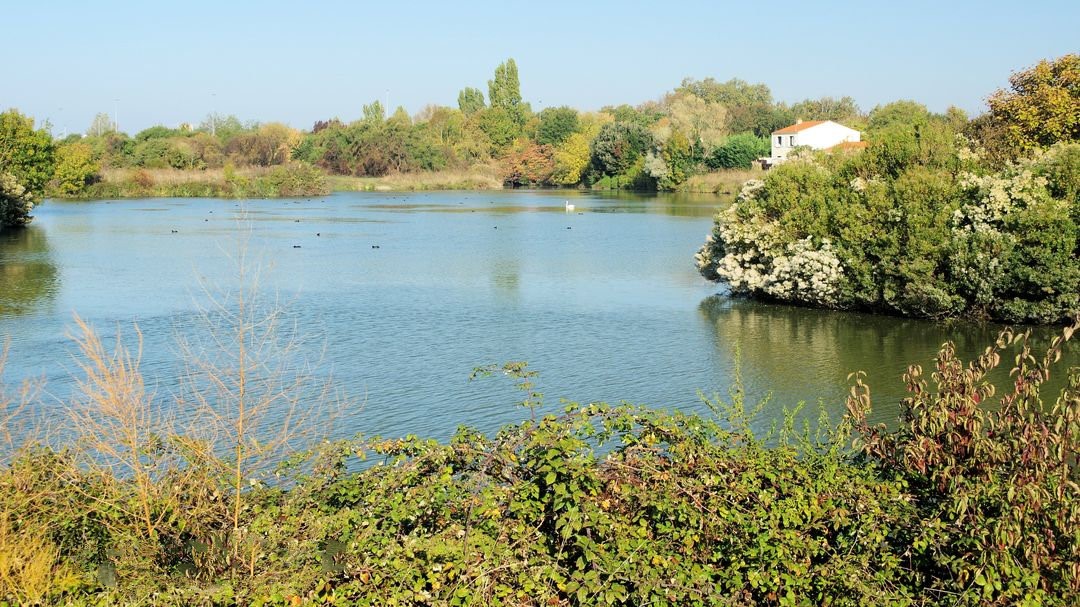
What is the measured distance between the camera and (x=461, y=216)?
62844 millimetres

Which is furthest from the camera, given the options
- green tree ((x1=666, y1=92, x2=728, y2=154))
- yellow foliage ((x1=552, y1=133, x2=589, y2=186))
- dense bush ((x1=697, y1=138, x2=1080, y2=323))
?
yellow foliage ((x1=552, y1=133, x2=589, y2=186))

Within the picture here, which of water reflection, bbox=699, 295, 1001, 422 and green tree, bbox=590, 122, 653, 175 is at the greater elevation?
green tree, bbox=590, 122, 653, 175

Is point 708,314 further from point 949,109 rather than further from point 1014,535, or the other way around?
point 949,109

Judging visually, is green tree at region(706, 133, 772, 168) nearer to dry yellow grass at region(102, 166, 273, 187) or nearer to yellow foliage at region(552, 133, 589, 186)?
yellow foliage at region(552, 133, 589, 186)

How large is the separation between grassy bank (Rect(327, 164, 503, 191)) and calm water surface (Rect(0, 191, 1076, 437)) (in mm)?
55939

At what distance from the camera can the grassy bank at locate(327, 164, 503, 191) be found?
105 metres

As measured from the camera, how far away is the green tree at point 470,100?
15725 centimetres

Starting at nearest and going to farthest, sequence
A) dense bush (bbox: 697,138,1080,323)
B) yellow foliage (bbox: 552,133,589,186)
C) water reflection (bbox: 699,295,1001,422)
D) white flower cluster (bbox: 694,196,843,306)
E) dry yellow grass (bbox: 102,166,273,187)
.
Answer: water reflection (bbox: 699,295,1001,422) < dense bush (bbox: 697,138,1080,323) < white flower cluster (bbox: 694,196,843,306) < dry yellow grass (bbox: 102,166,273,187) < yellow foliage (bbox: 552,133,589,186)

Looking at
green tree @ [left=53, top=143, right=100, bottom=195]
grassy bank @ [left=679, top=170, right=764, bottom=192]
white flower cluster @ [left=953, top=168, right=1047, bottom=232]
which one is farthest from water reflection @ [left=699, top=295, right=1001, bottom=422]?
green tree @ [left=53, top=143, right=100, bottom=195]

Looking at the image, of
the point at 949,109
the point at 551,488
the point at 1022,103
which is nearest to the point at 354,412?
the point at 551,488

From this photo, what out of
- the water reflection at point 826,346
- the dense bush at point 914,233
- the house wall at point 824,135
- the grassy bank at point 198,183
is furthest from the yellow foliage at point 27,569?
the house wall at point 824,135

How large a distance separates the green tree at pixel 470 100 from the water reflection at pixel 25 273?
11373cm

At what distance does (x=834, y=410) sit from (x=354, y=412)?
712 centimetres

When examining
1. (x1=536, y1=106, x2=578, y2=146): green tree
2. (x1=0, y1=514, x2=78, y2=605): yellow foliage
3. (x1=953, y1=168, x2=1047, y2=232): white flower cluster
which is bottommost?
(x1=0, y1=514, x2=78, y2=605): yellow foliage
